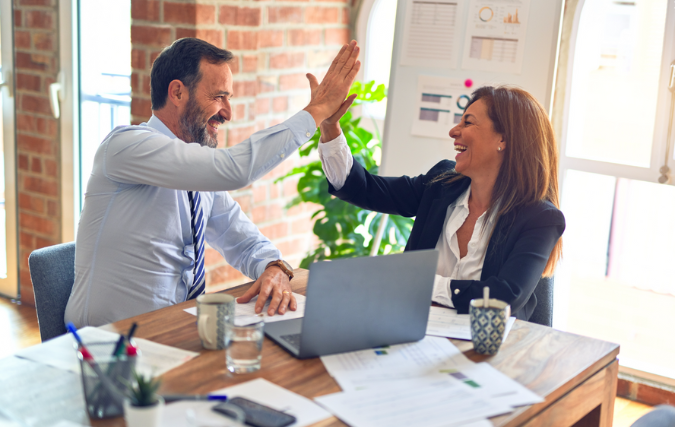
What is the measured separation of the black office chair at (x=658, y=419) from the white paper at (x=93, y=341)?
806 millimetres

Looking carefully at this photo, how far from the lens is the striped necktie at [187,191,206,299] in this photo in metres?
1.86

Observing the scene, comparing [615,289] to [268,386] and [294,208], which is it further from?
[268,386]

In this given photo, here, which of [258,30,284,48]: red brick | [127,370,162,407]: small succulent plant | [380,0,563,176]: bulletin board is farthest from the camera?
[258,30,284,48]: red brick

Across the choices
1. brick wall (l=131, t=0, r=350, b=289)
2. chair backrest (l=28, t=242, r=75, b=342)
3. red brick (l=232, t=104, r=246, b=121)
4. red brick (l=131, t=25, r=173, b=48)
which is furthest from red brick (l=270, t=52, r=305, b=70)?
chair backrest (l=28, t=242, r=75, b=342)

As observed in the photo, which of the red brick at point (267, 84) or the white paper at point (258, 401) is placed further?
the red brick at point (267, 84)

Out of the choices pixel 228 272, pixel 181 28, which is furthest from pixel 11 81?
pixel 228 272

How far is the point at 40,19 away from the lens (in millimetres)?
3289

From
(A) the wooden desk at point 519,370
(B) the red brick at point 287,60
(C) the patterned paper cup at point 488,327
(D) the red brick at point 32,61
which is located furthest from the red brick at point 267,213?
(C) the patterned paper cup at point 488,327

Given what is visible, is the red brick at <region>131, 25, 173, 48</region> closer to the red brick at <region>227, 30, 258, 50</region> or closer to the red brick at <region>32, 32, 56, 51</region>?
the red brick at <region>227, 30, 258, 50</region>

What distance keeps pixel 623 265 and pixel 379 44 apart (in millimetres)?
A: 1668

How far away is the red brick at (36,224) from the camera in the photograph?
11.4 feet

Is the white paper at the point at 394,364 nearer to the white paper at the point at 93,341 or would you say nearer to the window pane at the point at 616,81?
the white paper at the point at 93,341

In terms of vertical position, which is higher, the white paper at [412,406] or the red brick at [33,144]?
the red brick at [33,144]

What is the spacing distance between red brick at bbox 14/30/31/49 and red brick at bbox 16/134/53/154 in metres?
0.45
